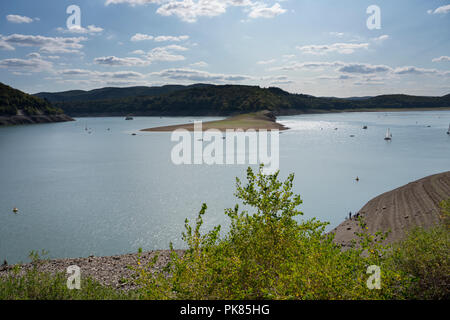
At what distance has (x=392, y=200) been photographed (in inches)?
1394

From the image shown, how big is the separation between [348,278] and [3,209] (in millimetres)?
41003

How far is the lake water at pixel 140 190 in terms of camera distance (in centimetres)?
2877

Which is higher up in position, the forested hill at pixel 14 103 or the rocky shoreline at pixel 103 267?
the forested hill at pixel 14 103

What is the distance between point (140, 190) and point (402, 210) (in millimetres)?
33253

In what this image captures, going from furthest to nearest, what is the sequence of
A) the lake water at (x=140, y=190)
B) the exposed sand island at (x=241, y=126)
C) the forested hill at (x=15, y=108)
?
the forested hill at (x=15, y=108) < the exposed sand island at (x=241, y=126) < the lake water at (x=140, y=190)

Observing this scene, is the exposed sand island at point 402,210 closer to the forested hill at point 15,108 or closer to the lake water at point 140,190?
the lake water at point 140,190

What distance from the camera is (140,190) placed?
4569 centimetres

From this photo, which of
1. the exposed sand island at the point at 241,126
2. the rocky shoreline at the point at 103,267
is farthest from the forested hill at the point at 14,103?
the rocky shoreline at the point at 103,267

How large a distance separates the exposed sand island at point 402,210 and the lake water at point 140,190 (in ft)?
9.73

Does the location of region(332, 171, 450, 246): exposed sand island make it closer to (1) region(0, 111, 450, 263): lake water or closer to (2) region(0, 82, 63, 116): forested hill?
(1) region(0, 111, 450, 263): lake water

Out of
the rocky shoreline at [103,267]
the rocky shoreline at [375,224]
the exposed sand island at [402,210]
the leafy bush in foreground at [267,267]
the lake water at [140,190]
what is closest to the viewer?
the leafy bush in foreground at [267,267]

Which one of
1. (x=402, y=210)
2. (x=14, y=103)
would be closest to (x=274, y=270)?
(x=402, y=210)

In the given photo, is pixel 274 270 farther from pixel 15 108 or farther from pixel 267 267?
pixel 15 108

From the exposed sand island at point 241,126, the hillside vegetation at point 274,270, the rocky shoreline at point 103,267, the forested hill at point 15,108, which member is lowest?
the rocky shoreline at point 103,267
